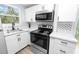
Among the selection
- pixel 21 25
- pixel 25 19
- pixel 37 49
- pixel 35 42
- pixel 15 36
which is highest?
pixel 25 19

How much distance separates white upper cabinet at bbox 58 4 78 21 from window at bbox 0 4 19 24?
5.65 ft

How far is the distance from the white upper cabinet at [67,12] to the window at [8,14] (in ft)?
5.65

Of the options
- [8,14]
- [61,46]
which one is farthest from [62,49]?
[8,14]

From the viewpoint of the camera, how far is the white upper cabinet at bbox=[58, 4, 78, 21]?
4.02ft

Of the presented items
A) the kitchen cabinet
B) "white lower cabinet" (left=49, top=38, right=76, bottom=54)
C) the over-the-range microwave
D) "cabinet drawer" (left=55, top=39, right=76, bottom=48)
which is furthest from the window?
"cabinet drawer" (left=55, top=39, right=76, bottom=48)

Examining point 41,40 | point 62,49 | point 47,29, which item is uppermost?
point 47,29

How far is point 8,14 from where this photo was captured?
1940 mm

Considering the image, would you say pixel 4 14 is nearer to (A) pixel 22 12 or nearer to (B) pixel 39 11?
(A) pixel 22 12

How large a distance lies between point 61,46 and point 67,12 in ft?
2.74

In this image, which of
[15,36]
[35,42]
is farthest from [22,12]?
[35,42]

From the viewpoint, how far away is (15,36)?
1631 millimetres

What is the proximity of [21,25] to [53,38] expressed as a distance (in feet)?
5.66

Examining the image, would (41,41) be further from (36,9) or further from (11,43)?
(36,9)

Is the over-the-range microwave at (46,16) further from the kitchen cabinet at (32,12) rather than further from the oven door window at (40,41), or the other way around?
the oven door window at (40,41)
